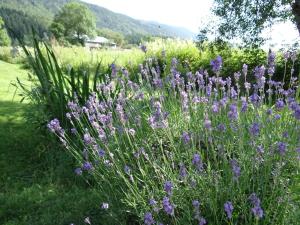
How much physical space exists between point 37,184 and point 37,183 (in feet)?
0.41

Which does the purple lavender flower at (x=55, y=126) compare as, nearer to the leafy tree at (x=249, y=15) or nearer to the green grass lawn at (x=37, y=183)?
the green grass lawn at (x=37, y=183)

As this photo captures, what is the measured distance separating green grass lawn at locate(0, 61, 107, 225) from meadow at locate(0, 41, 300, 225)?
0.01 m

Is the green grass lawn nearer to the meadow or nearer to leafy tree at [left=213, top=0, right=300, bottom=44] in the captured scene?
the meadow

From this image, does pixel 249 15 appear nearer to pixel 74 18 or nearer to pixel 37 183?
pixel 37 183

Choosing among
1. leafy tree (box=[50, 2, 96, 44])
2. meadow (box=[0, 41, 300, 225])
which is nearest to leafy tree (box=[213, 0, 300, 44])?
meadow (box=[0, 41, 300, 225])

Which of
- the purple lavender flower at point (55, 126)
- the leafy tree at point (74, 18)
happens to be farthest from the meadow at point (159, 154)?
the leafy tree at point (74, 18)

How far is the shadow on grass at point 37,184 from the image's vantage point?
3.11m

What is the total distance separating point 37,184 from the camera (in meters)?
3.82

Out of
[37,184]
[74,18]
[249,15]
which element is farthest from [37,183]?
[74,18]

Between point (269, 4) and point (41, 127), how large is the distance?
585 centimetres

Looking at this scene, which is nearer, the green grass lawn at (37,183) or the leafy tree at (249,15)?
the green grass lawn at (37,183)

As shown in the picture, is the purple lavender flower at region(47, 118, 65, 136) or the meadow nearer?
the meadow

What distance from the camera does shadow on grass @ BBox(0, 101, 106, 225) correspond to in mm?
3109

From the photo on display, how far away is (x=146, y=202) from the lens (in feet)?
8.20
